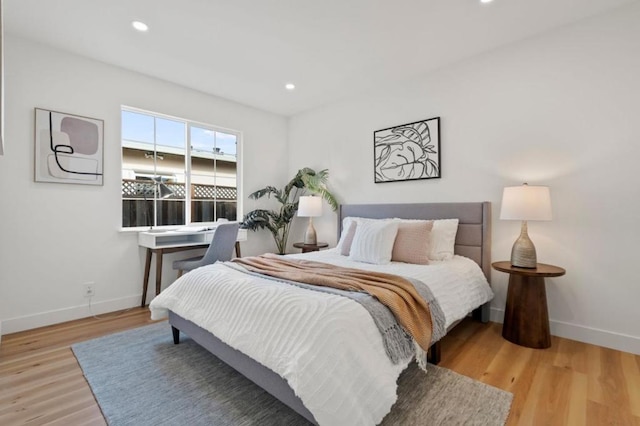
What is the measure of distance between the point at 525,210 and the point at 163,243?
3.51 meters

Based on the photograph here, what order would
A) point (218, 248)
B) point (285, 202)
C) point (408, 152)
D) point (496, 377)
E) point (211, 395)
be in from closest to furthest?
point (211, 395)
point (496, 377)
point (218, 248)
point (408, 152)
point (285, 202)

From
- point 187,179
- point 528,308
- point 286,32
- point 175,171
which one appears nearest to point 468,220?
point 528,308

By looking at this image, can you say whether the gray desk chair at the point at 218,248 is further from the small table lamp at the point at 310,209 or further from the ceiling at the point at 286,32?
the ceiling at the point at 286,32

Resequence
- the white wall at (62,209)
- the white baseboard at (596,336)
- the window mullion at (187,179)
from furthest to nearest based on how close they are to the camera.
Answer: the window mullion at (187,179) → the white wall at (62,209) → the white baseboard at (596,336)

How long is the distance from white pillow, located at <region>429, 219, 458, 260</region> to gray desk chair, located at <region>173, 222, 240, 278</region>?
2.11m

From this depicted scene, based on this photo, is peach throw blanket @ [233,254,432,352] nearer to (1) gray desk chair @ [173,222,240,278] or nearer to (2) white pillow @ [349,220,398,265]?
(2) white pillow @ [349,220,398,265]

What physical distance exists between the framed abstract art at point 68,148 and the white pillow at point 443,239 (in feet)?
11.4

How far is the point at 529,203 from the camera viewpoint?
2.36m

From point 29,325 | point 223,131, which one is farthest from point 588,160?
point 29,325

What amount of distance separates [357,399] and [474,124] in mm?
2816

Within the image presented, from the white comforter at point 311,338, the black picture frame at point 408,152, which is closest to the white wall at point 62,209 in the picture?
the white comforter at point 311,338

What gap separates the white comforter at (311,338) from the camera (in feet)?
4.13

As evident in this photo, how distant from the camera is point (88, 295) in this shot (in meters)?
3.05

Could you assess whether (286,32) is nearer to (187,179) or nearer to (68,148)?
(187,179)
